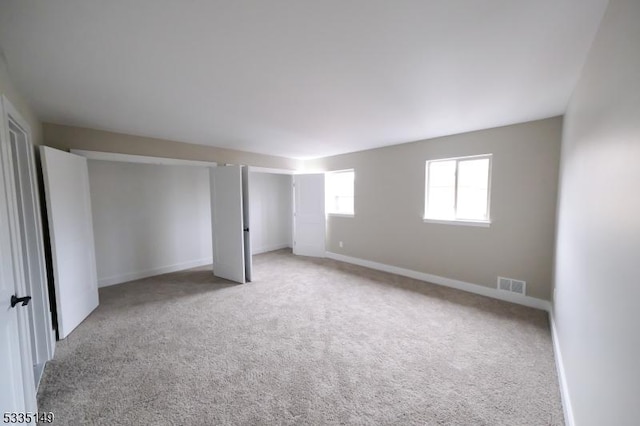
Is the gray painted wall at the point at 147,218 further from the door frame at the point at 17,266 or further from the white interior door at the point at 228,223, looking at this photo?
the door frame at the point at 17,266

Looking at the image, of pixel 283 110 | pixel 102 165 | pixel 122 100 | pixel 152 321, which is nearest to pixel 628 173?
pixel 283 110

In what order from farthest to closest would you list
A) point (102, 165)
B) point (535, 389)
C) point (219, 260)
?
point (219, 260) → point (102, 165) → point (535, 389)

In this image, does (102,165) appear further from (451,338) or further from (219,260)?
(451,338)

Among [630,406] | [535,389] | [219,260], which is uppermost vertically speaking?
[630,406]

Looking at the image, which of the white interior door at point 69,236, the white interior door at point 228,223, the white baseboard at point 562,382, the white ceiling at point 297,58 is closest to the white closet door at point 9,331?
the white ceiling at point 297,58

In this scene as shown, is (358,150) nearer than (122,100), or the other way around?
(122,100)

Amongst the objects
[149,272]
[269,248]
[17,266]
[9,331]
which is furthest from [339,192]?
[9,331]

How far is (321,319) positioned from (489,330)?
183cm

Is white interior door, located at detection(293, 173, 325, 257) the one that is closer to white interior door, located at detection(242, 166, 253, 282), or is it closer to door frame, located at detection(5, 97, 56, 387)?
white interior door, located at detection(242, 166, 253, 282)

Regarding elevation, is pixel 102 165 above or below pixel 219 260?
above

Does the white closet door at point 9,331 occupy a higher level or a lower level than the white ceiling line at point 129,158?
lower

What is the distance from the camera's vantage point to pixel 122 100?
92.0 inches

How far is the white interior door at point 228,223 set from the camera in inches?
153

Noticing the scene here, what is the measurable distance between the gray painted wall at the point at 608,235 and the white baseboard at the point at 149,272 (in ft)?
17.5
